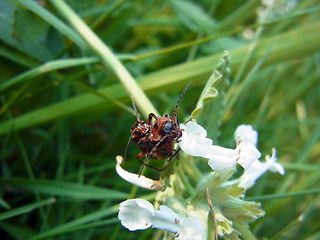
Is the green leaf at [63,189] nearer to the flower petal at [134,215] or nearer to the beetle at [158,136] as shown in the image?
the beetle at [158,136]

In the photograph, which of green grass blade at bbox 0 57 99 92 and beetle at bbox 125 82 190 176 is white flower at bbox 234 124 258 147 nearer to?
beetle at bbox 125 82 190 176

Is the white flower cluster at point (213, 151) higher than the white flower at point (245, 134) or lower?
lower

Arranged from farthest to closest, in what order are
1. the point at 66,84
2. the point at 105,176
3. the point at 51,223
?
the point at 105,176 → the point at 66,84 → the point at 51,223

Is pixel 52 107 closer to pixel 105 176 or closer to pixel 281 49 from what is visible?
pixel 105 176

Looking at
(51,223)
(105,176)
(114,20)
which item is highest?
(114,20)

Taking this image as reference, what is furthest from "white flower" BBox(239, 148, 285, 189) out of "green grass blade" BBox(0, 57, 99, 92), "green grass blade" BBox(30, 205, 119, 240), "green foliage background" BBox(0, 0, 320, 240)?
"green grass blade" BBox(0, 57, 99, 92)

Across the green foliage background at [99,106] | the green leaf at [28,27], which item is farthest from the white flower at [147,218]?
the green leaf at [28,27]

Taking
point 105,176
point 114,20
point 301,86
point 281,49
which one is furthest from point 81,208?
point 301,86
